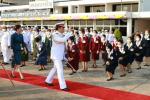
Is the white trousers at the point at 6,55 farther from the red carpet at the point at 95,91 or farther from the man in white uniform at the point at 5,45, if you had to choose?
the red carpet at the point at 95,91

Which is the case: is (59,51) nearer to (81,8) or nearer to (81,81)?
(81,81)

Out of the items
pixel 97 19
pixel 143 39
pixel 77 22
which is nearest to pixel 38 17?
pixel 77 22

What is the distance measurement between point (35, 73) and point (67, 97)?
432 centimetres

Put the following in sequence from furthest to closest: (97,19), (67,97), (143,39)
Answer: (97,19) → (143,39) → (67,97)

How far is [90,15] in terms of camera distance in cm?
3997

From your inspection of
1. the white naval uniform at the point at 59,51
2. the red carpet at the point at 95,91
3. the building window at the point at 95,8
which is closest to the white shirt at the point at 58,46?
the white naval uniform at the point at 59,51

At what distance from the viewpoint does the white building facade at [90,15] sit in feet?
123

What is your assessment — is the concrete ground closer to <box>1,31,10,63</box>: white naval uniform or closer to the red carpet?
the red carpet

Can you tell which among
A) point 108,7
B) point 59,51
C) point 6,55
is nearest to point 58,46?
point 59,51

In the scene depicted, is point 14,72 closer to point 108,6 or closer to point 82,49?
point 82,49

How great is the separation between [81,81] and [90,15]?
2888cm

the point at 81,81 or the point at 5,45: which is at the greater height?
the point at 5,45

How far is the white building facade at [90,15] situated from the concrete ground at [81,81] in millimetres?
22795

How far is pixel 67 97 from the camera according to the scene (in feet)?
29.7
